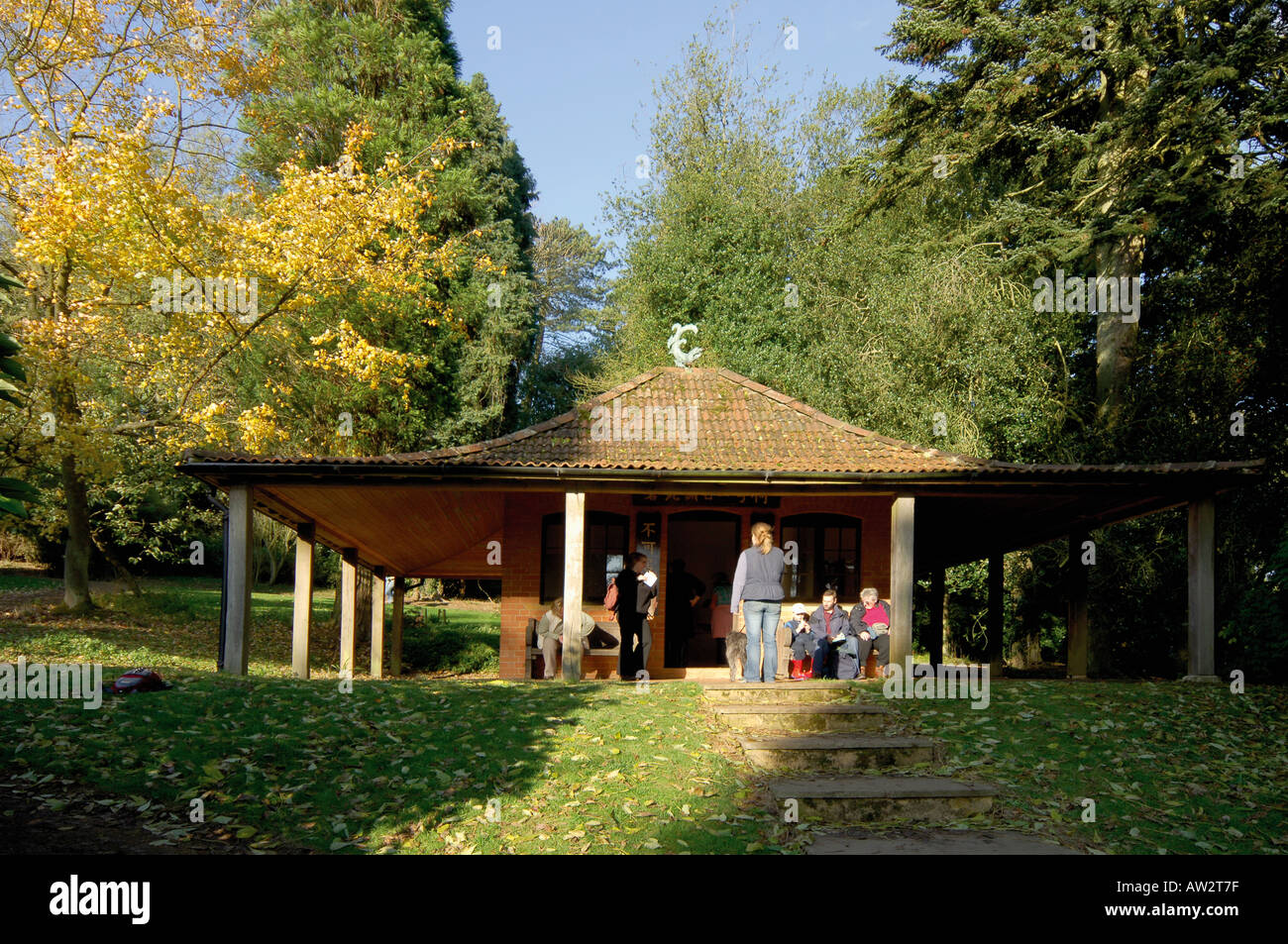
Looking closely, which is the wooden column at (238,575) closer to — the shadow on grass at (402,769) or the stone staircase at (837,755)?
the shadow on grass at (402,769)

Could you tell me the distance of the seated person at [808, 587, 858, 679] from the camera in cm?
1327

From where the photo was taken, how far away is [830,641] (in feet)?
43.8

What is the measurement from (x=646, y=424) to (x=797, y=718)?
22.2ft

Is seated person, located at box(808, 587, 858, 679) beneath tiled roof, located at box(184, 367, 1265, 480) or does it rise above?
beneath

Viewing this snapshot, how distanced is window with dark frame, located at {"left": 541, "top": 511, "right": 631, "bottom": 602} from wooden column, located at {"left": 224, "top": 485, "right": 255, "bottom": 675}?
5326mm

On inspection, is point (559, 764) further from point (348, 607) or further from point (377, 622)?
point (377, 622)

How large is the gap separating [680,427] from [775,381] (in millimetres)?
13389

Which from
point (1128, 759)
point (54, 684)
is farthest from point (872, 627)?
point (54, 684)

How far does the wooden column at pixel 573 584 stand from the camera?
12.8 metres

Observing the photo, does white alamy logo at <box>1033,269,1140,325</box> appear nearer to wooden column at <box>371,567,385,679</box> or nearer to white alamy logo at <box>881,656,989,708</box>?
white alamy logo at <box>881,656,989,708</box>

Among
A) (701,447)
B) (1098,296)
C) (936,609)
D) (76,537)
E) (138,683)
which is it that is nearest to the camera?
(138,683)

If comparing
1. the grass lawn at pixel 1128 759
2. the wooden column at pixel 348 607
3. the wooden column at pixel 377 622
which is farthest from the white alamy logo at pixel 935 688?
the wooden column at pixel 377 622
